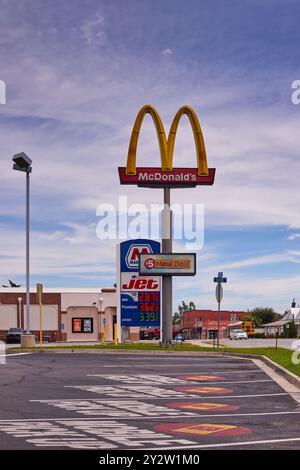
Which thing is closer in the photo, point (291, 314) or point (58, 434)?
point (58, 434)

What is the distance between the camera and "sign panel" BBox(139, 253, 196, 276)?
113 ft

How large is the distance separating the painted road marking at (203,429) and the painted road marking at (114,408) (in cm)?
107

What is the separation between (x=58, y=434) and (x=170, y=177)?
2630 centimetres

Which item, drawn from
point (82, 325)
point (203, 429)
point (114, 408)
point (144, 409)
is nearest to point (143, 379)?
point (114, 408)

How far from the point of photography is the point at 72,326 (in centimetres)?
7006

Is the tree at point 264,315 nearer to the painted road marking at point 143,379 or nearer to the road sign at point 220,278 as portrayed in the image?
the road sign at point 220,278

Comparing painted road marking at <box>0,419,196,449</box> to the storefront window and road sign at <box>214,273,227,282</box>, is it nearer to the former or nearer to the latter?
road sign at <box>214,273,227,282</box>

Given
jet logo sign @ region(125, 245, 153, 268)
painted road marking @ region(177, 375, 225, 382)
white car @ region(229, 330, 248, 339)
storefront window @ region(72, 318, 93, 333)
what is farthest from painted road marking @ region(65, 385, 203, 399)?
white car @ region(229, 330, 248, 339)

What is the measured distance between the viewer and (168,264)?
34.4 meters

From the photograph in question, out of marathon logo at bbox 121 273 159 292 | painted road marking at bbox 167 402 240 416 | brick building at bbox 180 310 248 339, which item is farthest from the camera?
brick building at bbox 180 310 248 339

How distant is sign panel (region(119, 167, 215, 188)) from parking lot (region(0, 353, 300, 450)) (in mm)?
16027

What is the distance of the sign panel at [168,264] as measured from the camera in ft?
113
